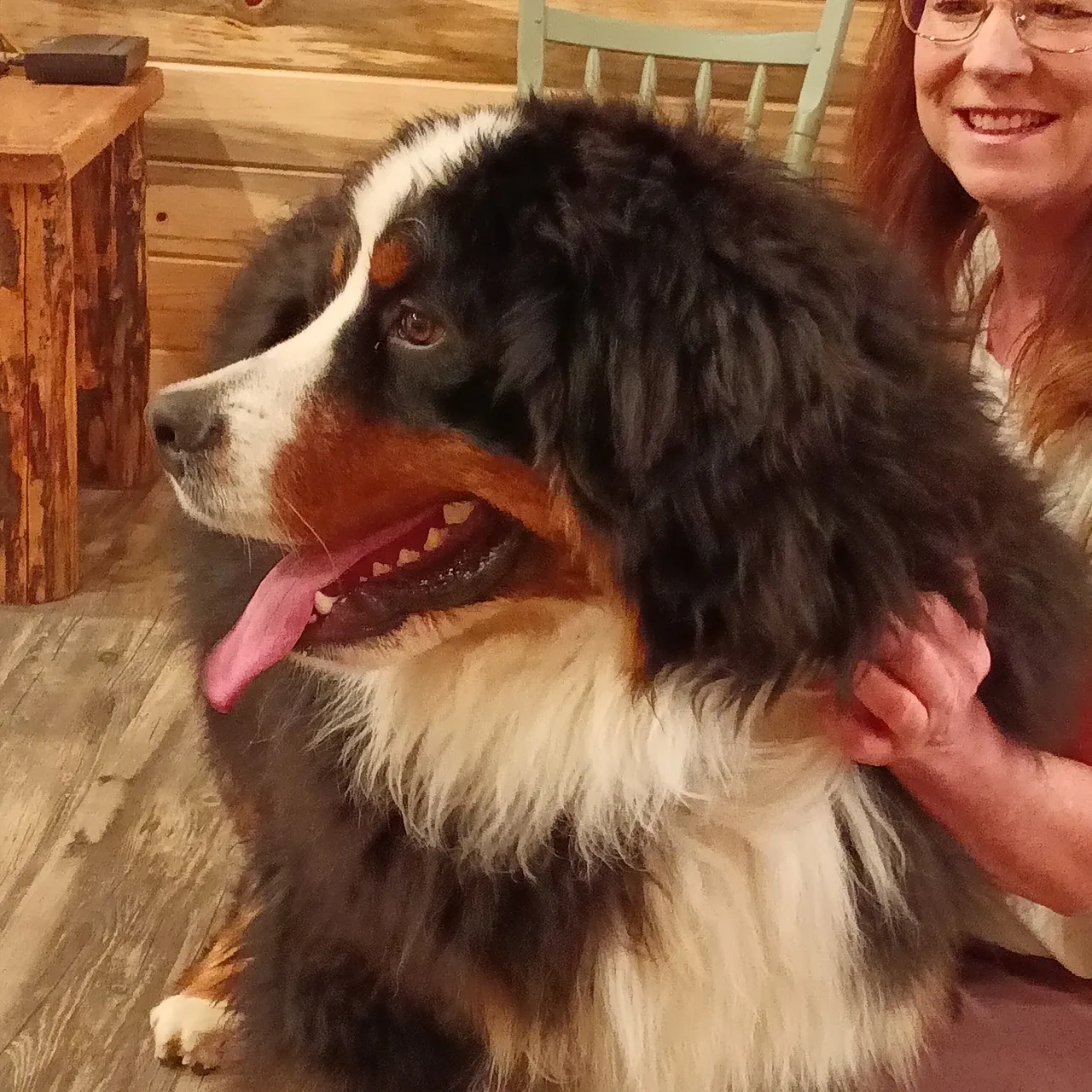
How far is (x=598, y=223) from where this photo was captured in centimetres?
79

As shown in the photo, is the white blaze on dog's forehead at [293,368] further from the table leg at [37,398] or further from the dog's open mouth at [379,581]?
the table leg at [37,398]

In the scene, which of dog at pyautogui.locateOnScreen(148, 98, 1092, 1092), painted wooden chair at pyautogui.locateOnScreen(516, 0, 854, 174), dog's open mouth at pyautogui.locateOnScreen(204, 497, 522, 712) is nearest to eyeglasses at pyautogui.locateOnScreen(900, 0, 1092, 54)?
dog at pyautogui.locateOnScreen(148, 98, 1092, 1092)

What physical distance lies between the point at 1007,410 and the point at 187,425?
671mm

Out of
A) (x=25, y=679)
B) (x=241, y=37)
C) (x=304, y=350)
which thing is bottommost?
(x=25, y=679)

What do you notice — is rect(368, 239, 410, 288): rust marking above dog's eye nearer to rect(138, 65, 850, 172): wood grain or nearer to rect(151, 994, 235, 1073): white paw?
rect(151, 994, 235, 1073): white paw

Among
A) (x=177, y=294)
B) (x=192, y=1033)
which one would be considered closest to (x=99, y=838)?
(x=192, y=1033)

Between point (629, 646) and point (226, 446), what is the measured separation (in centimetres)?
32

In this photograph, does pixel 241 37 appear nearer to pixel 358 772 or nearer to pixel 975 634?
pixel 358 772

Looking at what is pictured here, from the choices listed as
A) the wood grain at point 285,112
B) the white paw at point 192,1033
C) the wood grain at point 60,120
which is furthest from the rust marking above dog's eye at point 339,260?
the wood grain at point 285,112

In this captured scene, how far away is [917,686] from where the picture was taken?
839 millimetres

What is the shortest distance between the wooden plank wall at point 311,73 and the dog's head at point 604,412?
4.74 feet

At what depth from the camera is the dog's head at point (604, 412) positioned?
2.55 ft

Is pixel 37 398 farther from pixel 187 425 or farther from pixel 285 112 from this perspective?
pixel 187 425

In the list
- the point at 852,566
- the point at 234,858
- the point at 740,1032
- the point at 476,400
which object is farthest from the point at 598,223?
the point at 234,858
